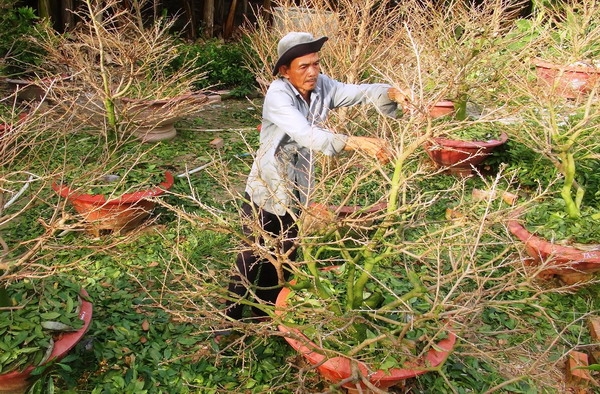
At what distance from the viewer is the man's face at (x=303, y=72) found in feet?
8.33

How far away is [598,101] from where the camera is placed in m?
3.64

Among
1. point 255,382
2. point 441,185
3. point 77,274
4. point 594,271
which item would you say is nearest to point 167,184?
point 77,274

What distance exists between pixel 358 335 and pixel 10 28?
6.25 m

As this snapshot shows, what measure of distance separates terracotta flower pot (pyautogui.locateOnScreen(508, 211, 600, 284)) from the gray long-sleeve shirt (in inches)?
51.1

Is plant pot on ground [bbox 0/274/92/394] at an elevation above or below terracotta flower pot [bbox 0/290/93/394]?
above

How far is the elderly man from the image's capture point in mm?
2297

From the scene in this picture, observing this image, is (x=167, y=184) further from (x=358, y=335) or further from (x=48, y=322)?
(x=358, y=335)

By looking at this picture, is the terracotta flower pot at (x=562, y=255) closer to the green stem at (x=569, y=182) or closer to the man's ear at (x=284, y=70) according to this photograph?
the green stem at (x=569, y=182)

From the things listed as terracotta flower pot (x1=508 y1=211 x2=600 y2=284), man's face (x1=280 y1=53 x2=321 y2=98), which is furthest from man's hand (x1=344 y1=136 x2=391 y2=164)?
terracotta flower pot (x1=508 y1=211 x2=600 y2=284)

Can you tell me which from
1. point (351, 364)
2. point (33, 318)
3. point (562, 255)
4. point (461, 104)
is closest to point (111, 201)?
point (33, 318)

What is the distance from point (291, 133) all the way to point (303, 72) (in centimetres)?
41

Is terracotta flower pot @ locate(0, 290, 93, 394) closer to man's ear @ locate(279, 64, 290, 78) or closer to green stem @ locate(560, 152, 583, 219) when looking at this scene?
man's ear @ locate(279, 64, 290, 78)

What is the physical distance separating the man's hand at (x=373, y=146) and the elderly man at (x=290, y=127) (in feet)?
0.25

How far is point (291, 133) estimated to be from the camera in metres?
2.34
